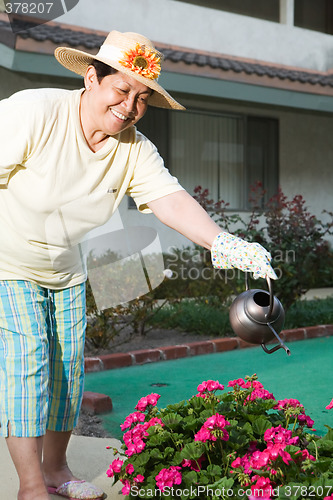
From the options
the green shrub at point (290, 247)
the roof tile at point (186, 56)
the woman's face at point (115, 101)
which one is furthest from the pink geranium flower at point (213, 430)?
the roof tile at point (186, 56)

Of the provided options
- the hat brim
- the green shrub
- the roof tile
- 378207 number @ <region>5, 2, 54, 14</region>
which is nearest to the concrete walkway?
the hat brim

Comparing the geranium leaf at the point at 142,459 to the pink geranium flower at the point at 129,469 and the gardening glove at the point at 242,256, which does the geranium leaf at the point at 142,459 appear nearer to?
the pink geranium flower at the point at 129,469

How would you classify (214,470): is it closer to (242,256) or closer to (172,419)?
(172,419)

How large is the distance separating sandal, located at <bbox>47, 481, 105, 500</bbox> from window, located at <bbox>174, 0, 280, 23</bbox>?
34.6 feet

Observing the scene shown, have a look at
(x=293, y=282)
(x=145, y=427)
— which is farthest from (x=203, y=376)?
Answer: (x=145, y=427)

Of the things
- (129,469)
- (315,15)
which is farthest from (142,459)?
(315,15)

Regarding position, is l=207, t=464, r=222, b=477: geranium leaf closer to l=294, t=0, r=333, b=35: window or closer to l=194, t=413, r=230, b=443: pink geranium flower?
l=194, t=413, r=230, b=443: pink geranium flower

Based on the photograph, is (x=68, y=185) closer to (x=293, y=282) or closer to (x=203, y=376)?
(x=203, y=376)

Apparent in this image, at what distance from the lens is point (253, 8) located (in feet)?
42.1

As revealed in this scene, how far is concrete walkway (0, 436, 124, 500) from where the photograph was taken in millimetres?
2951

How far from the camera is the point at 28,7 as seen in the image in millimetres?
8641

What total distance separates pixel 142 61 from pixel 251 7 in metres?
11.1

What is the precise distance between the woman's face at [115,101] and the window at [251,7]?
10021 millimetres

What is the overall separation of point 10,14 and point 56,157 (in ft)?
20.8
